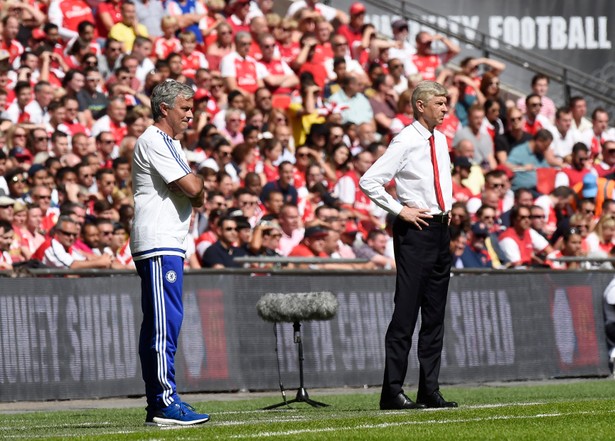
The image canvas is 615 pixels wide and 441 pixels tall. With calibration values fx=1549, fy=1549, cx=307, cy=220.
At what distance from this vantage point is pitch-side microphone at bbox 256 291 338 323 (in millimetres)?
12289

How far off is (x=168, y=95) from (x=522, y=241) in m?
10.1

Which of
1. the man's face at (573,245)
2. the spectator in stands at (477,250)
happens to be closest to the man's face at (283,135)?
the spectator in stands at (477,250)

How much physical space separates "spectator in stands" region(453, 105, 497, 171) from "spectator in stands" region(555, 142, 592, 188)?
3.41 feet

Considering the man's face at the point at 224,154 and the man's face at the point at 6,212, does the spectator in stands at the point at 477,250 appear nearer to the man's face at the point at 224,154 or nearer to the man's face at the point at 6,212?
the man's face at the point at 224,154

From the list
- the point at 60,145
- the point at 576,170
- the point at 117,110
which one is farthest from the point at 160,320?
the point at 576,170

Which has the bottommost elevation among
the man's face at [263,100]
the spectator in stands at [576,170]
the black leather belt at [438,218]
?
the black leather belt at [438,218]

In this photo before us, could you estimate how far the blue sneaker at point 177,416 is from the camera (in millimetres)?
9641

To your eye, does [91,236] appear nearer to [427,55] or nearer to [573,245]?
[573,245]

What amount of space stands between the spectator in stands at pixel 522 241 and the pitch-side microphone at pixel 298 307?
686cm

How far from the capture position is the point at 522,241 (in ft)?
63.5

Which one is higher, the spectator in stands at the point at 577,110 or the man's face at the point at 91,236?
the spectator in stands at the point at 577,110

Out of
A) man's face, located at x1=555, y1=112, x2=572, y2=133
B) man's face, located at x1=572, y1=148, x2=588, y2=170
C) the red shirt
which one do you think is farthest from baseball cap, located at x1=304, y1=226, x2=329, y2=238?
the red shirt

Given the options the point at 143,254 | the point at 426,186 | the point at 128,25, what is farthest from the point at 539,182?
the point at 143,254

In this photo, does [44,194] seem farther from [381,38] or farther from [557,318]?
[381,38]
